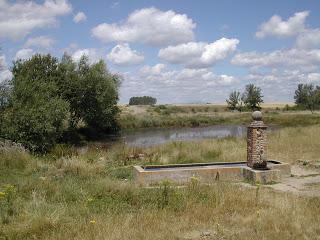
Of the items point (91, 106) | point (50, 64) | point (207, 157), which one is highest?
point (50, 64)

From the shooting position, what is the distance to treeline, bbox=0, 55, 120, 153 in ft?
88.1

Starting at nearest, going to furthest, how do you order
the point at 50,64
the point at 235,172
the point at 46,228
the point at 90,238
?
the point at 90,238 < the point at 46,228 < the point at 235,172 < the point at 50,64

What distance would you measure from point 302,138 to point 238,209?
1951 cm

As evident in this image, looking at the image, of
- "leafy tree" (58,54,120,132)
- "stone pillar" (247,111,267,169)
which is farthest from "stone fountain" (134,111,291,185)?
"leafy tree" (58,54,120,132)

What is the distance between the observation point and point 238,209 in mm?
9156

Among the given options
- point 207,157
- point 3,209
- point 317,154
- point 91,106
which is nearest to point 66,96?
point 91,106

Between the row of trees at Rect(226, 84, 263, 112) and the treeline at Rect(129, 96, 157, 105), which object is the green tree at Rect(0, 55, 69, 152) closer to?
the row of trees at Rect(226, 84, 263, 112)

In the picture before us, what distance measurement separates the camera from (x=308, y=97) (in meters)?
86.9

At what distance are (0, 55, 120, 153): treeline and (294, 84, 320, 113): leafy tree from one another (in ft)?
155

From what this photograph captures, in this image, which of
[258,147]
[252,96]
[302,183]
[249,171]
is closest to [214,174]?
[249,171]

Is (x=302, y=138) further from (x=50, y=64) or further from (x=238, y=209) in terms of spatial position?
(x=50, y=64)

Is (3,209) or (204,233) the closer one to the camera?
(204,233)

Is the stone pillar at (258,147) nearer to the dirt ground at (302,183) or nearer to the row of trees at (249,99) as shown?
the dirt ground at (302,183)

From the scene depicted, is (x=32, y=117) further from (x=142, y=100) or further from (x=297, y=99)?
(x=142, y=100)
